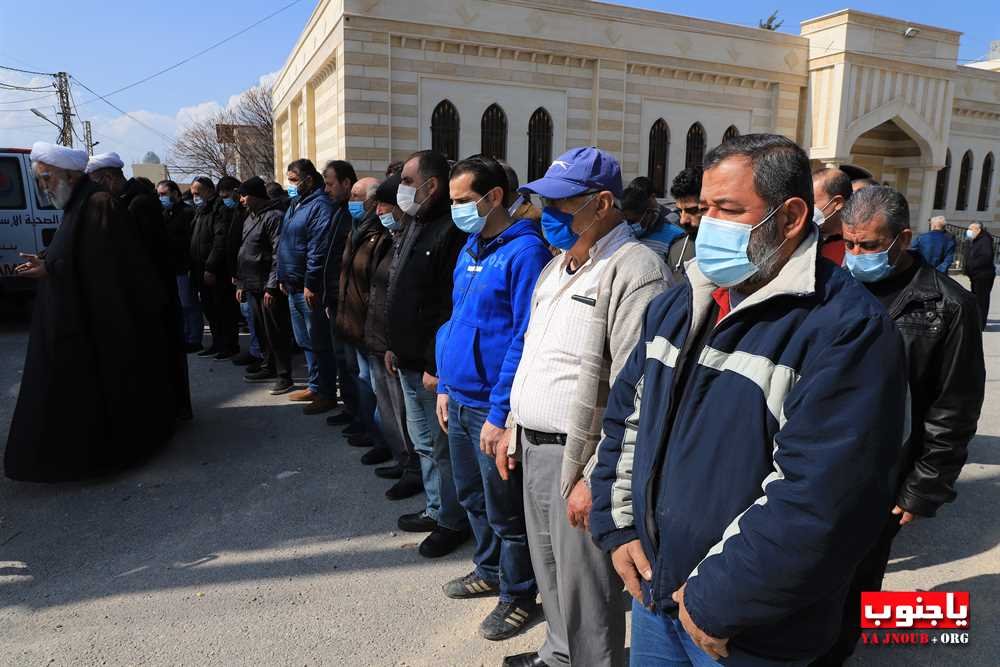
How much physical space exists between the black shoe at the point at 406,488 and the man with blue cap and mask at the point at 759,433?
286 cm

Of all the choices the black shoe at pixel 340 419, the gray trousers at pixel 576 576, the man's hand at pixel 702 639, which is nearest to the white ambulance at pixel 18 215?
the black shoe at pixel 340 419

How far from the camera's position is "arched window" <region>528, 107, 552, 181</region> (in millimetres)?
17844

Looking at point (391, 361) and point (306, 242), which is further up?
point (306, 242)

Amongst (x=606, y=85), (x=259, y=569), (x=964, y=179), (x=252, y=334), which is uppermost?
Answer: (x=606, y=85)

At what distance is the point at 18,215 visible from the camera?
32.2ft

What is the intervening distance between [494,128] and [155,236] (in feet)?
40.6

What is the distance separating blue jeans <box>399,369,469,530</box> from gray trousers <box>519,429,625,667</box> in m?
1.23

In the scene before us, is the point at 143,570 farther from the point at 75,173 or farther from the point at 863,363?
the point at 863,363

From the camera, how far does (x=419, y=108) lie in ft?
53.4

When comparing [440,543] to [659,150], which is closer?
[440,543]

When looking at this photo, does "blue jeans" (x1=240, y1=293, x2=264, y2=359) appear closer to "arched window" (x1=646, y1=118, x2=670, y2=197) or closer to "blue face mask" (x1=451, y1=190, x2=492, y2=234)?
"blue face mask" (x1=451, y1=190, x2=492, y2=234)

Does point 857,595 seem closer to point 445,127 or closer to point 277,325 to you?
Answer: point 277,325

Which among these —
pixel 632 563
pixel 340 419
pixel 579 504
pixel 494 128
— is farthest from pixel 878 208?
pixel 494 128

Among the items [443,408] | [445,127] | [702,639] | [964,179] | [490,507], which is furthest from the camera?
[964,179]
